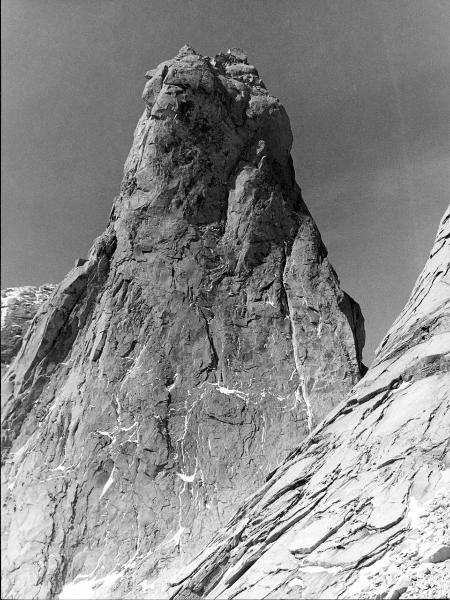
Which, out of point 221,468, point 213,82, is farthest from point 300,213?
point 221,468

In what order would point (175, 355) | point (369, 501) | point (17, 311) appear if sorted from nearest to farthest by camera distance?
point (369, 501), point (175, 355), point (17, 311)

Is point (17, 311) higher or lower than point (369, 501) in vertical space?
higher

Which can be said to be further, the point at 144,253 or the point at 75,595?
the point at 144,253

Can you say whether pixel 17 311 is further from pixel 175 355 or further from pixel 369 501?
pixel 369 501

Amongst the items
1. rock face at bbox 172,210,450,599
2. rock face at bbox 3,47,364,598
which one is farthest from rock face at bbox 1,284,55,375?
rock face at bbox 172,210,450,599

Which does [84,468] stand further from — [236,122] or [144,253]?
[236,122]

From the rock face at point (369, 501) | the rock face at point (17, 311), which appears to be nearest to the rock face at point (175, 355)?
the rock face at point (17, 311)

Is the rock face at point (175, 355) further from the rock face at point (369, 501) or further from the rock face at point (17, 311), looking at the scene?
the rock face at point (369, 501)

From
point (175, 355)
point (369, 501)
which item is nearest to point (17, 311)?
point (175, 355)
